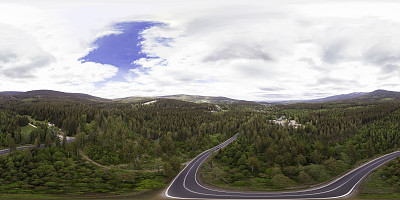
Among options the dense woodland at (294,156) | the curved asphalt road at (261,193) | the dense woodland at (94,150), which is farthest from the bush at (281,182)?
the dense woodland at (94,150)

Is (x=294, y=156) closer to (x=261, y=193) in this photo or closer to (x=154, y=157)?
(x=261, y=193)

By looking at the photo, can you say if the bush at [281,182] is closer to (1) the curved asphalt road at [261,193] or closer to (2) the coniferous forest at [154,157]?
(2) the coniferous forest at [154,157]


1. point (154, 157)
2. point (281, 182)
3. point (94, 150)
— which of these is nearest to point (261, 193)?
point (281, 182)

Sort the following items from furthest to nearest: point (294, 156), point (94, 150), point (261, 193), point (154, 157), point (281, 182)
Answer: point (154, 157), point (94, 150), point (294, 156), point (281, 182), point (261, 193)

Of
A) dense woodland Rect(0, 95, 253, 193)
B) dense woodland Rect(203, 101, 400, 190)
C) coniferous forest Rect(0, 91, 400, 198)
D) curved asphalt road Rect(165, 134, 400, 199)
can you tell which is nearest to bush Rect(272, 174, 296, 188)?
dense woodland Rect(203, 101, 400, 190)

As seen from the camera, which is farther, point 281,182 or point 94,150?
point 94,150

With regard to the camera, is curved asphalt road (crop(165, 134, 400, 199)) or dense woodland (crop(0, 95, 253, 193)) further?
dense woodland (crop(0, 95, 253, 193))

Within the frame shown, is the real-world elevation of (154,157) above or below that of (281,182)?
above

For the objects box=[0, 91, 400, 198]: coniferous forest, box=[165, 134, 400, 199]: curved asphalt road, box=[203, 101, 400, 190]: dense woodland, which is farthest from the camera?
box=[203, 101, 400, 190]: dense woodland

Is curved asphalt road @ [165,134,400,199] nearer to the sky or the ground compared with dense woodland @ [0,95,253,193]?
nearer to the ground

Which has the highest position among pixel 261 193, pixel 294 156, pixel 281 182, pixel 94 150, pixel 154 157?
pixel 94 150

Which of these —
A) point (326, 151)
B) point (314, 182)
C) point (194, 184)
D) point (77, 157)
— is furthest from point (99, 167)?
point (326, 151)

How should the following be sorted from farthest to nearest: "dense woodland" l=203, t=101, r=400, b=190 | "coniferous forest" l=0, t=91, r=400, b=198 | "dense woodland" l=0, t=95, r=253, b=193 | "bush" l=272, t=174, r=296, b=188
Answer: "dense woodland" l=203, t=101, r=400, b=190, "bush" l=272, t=174, r=296, b=188, "coniferous forest" l=0, t=91, r=400, b=198, "dense woodland" l=0, t=95, r=253, b=193

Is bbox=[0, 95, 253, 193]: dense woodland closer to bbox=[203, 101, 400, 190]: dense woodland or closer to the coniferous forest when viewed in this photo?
the coniferous forest
